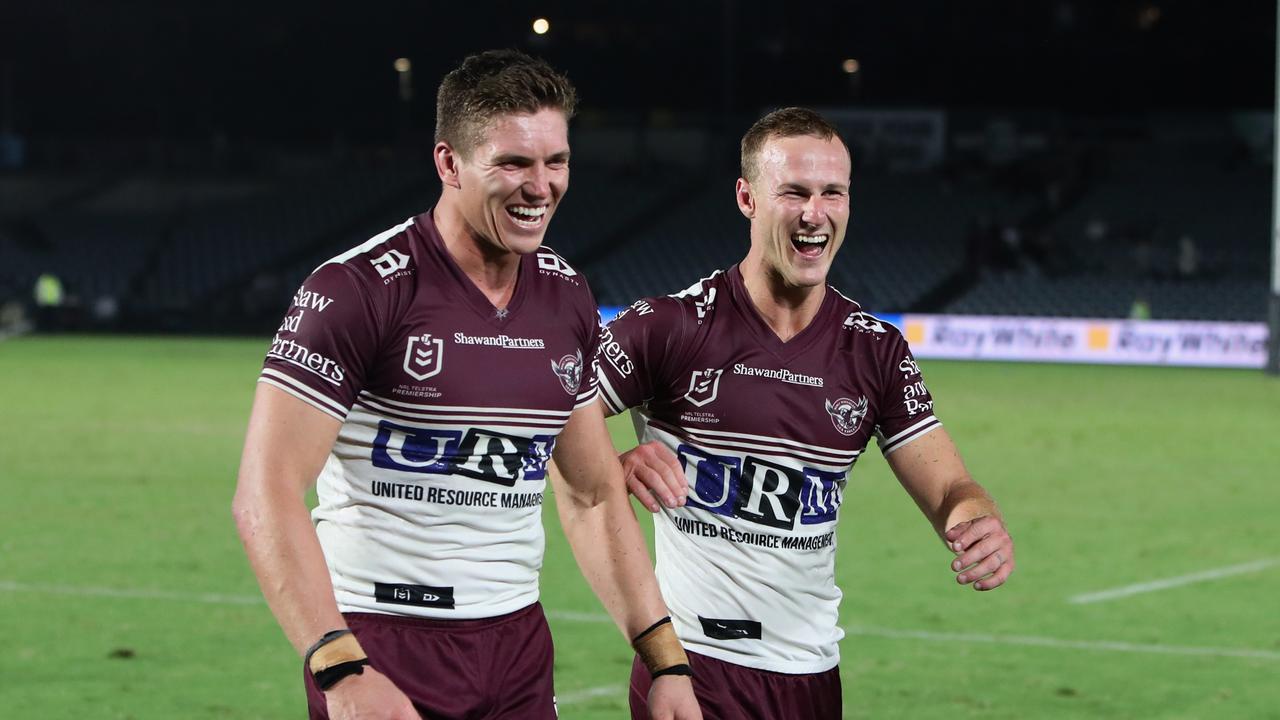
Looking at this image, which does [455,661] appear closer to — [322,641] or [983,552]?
[322,641]

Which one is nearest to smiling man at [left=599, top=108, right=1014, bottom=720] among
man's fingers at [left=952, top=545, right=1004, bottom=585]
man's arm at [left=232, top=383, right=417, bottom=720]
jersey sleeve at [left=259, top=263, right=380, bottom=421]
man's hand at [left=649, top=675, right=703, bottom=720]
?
man's fingers at [left=952, top=545, right=1004, bottom=585]

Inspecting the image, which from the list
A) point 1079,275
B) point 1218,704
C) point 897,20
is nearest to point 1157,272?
point 1079,275

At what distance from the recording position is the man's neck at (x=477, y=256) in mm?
4082

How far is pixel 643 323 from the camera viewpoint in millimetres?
5133

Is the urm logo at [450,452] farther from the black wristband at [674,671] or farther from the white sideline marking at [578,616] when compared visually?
the white sideline marking at [578,616]

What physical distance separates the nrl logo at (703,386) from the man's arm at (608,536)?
601 millimetres

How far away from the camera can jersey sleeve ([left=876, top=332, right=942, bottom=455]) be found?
5035 mm

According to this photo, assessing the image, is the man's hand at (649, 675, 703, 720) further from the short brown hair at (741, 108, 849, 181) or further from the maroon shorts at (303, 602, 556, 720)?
the short brown hair at (741, 108, 849, 181)

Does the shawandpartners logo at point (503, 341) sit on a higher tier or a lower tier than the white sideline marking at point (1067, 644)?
higher

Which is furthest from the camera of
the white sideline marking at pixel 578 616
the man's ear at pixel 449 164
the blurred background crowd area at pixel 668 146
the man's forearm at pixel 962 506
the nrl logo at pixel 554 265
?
the blurred background crowd area at pixel 668 146

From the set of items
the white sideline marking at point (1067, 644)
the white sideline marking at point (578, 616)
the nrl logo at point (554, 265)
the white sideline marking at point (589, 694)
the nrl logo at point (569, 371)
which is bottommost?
the white sideline marking at point (589, 694)

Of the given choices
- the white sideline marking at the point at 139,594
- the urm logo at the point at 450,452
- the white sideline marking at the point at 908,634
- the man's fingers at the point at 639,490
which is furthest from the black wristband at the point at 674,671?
the white sideline marking at the point at 139,594

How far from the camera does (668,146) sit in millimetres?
50875

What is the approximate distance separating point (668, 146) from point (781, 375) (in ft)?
151
